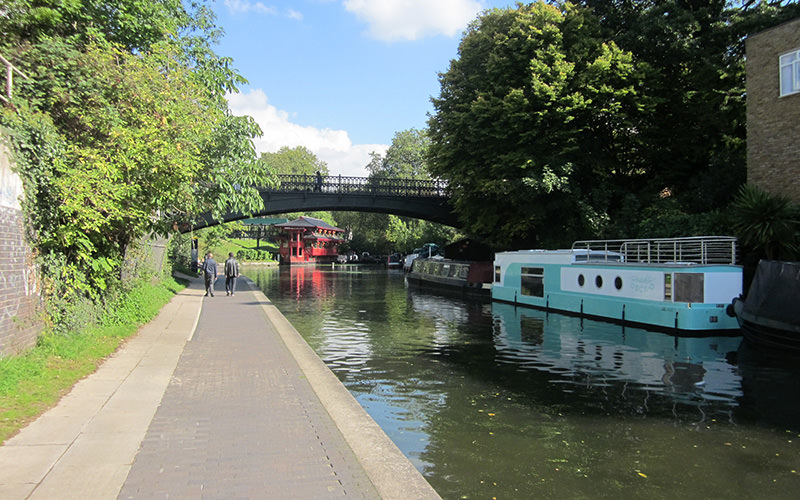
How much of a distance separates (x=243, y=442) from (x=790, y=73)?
778 inches

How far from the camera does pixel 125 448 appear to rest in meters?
4.97

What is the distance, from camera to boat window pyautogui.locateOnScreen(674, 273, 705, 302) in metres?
15.5

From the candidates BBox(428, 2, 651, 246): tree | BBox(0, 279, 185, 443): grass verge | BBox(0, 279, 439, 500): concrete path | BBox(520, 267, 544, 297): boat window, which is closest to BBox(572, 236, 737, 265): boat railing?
BBox(520, 267, 544, 297): boat window

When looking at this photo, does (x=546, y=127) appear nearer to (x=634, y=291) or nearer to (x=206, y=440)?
(x=634, y=291)

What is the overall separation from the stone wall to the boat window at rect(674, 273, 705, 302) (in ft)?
48.1

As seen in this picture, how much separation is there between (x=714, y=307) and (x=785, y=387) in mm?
6292

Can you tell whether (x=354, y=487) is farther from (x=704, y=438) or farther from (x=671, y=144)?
(x=671, y=144)

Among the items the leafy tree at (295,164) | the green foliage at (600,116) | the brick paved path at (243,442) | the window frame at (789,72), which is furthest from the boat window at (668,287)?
the leafy tree at (295,164)

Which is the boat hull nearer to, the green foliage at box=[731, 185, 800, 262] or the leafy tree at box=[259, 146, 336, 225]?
the green foliage at box=[731, 185, 800, 262]

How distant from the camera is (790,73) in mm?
17906

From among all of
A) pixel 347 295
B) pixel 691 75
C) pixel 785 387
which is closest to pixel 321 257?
pixel 347 295

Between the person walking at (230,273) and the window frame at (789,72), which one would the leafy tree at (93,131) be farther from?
the window frame at (789,72)

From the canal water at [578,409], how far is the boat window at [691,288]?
44.0 inches

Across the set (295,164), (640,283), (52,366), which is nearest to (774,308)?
(640,283)
